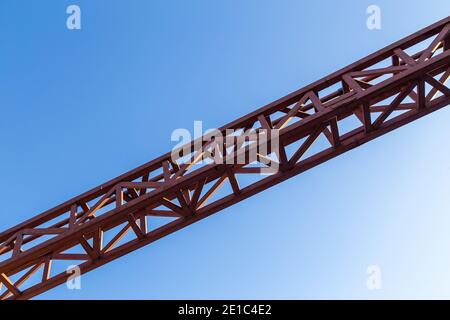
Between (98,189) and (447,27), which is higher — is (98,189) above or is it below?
below

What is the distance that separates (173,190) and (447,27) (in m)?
4.79

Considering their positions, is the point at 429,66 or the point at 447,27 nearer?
the point at 429,66

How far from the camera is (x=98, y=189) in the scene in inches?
316

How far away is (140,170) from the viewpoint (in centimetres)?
796
